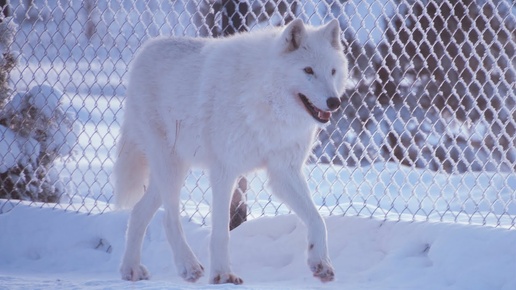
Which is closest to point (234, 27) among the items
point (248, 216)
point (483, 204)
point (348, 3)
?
point (348, 3)

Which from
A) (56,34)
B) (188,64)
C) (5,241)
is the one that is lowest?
(5,241)

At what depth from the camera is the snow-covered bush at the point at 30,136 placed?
5.45 meters

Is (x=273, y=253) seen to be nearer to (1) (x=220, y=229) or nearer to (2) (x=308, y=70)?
(1) (x=220, y=229)

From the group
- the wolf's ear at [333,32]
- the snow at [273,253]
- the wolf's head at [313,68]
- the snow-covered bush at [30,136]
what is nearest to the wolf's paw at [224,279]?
the snow at [273,253]

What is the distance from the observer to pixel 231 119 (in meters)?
3.57

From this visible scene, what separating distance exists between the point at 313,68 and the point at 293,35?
0.70 ft

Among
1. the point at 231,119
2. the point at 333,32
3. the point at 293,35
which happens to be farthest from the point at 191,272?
the point at 333,32

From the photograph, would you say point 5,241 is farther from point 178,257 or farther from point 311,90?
point 311,90

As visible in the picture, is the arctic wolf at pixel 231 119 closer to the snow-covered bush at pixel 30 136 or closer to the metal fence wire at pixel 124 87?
the metal fence wire at pixel 124 87

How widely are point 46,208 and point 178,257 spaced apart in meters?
1.54

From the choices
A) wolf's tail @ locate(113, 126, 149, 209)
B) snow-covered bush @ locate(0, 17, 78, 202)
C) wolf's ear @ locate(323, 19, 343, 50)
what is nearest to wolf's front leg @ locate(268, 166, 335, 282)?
wolf's ear @ locate(323, 19, 343, 50)

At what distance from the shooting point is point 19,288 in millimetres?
3260

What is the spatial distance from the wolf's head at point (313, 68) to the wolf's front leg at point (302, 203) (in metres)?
0.38

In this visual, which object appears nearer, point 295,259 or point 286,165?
point 286,165
